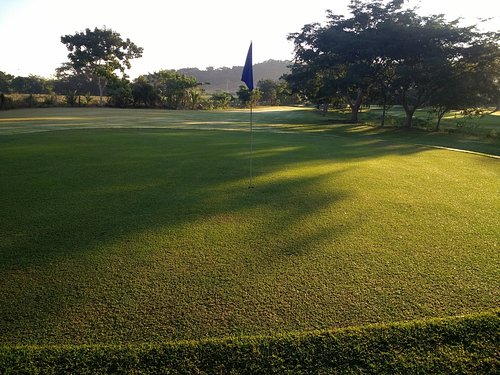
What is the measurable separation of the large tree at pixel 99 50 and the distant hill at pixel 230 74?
98.8 m

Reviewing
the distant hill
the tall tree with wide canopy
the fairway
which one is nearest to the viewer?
the fairway

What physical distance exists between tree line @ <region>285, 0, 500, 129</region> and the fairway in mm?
15106

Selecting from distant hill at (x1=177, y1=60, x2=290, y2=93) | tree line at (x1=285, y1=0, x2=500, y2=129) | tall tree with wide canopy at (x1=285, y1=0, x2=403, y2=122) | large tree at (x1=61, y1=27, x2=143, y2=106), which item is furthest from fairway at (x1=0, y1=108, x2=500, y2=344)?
distant hill at (x1=177, y1=60, x2=290, y2=93)

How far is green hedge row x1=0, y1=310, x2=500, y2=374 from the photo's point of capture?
192 cm

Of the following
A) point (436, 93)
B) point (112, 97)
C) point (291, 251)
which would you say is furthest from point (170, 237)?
point (112, 97)

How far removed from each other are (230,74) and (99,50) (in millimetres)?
117017

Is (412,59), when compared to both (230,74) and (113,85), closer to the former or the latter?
(113,85)

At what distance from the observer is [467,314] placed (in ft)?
7.80

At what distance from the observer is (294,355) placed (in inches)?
79.7

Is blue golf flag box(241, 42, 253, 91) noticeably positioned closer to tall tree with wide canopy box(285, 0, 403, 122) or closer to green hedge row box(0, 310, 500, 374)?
green hedge row box(0, 310, 500, 374)

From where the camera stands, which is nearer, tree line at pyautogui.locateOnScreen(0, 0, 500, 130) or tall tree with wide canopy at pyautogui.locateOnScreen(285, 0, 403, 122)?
tree line at pyautogui.locateOnScreen(0, 0, 500, 130)

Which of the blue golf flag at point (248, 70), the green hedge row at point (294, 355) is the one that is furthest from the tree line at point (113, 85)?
the green hedge row at point (294, 355)

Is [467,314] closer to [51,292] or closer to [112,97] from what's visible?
[51,292]

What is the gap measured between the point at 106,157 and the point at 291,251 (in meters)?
6.72
